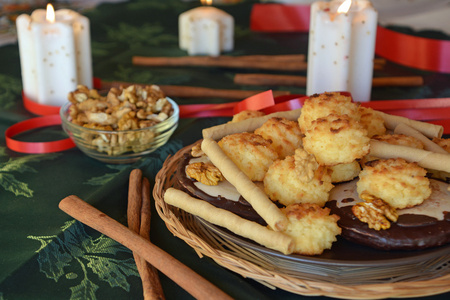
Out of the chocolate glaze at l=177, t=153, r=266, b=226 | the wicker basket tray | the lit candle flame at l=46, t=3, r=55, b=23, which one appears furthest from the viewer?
the lit candle flame at l=46, t=3, r=55, b=23

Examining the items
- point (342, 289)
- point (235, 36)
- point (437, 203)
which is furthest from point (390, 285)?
point (235, 36)

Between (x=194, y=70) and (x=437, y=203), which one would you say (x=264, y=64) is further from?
(x=437, y=203)

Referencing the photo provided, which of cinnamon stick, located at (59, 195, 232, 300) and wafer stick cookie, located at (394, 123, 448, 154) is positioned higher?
wafer stick cookie, located at (394, 123, 448, 154)

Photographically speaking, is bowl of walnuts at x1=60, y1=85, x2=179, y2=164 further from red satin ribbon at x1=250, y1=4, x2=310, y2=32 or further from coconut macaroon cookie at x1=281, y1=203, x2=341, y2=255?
red satin ribbon at x1=250, y1=4, x2=310, y2=32

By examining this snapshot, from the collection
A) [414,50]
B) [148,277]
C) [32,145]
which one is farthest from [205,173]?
[414,50]

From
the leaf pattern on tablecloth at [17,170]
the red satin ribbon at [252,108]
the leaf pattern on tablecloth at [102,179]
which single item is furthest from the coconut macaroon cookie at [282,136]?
the leaf pattern on tablecloth at [17,170]

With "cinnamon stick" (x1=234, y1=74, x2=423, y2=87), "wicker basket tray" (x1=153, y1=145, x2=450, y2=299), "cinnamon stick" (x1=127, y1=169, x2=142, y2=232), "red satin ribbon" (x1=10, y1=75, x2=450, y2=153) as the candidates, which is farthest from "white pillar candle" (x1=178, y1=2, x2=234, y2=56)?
"wicker basket tray" (x1=153, y1=145, x2=450, y2=299)
